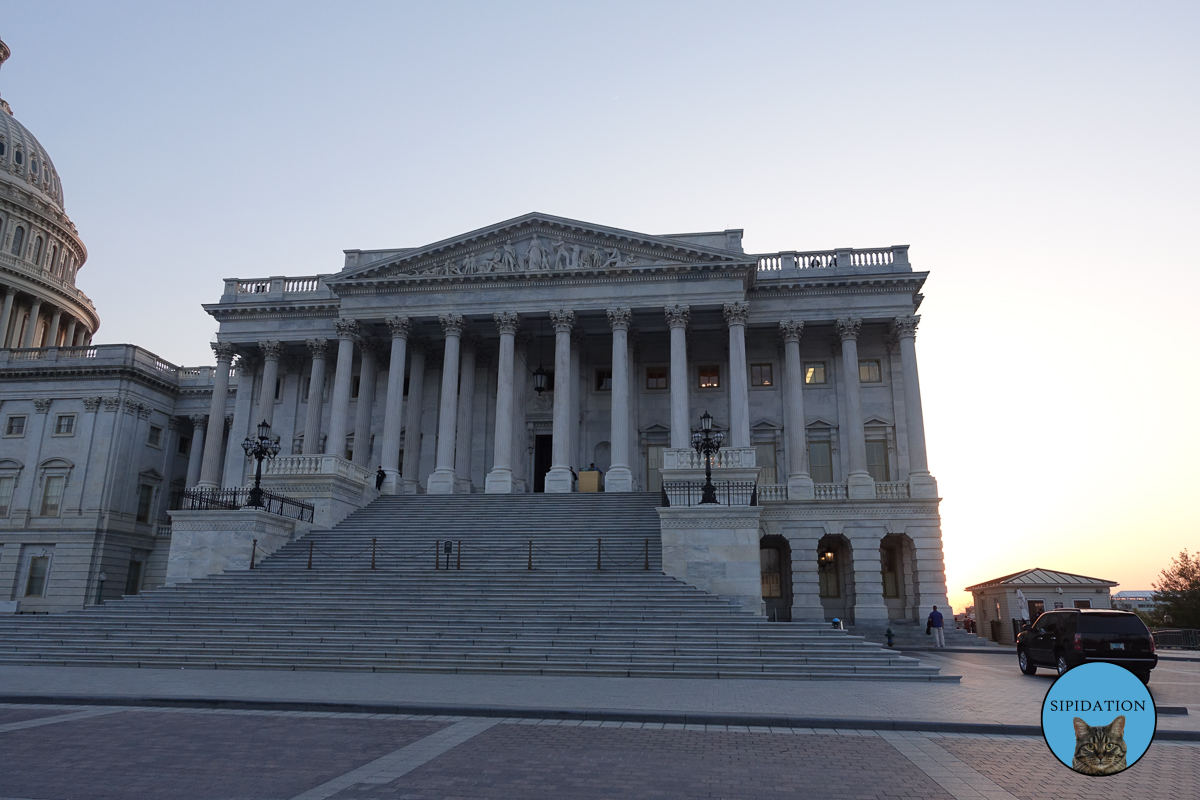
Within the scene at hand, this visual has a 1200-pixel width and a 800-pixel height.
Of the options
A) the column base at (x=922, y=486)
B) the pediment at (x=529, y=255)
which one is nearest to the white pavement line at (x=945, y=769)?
the column base at (x=922, y=486)

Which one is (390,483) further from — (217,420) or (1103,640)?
(1103,640)

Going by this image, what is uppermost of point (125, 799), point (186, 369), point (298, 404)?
point (186, 369)

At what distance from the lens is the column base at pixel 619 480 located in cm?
3800

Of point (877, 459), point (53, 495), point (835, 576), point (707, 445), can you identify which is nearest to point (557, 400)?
point (707, 445)

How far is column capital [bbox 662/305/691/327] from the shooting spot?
40.5 metres

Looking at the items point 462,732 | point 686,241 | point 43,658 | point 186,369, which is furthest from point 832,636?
point 186,369

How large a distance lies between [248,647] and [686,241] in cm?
2782

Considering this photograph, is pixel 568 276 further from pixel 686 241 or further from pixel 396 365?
pixel 396 365

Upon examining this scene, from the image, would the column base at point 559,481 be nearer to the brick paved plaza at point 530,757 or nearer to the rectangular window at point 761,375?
the rectangular window at point 761,375

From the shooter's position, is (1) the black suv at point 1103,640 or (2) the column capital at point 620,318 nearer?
(1) the black suv at point 1103,640

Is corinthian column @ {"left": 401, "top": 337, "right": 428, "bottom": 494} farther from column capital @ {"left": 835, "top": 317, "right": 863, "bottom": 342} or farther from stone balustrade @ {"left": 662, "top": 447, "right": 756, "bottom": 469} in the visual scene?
column capital @ {"left": 835, "top": 317, "right": 863, "bottom": 342}

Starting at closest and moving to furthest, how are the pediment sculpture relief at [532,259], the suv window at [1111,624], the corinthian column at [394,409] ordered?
the suv window at [1111,624], the corinthian column at [394,409], the pediment sculpture relief at [532,259]

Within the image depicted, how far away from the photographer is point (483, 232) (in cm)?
4216

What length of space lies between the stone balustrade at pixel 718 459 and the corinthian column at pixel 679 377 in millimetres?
3347
